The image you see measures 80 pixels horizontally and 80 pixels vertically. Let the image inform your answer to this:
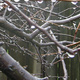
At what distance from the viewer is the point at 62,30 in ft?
6.99

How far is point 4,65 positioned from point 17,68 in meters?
0.07

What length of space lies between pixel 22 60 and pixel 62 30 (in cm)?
79

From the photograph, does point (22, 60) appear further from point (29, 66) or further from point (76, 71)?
point (76, 71)

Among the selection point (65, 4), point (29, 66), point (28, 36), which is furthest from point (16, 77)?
point (65, 4)

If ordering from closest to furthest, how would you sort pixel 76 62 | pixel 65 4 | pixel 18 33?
pixel 18 33 → pixel 76 62 → pixel 65 4

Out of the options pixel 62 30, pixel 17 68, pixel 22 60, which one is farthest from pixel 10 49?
pixel 17 68

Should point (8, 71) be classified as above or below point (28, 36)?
below

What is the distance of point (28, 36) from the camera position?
64 cm

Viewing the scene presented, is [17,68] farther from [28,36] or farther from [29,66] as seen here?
[29,66]

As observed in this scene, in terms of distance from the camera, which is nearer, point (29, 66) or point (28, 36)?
point (28, 36)

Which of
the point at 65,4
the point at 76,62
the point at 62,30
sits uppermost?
the point at 65,4

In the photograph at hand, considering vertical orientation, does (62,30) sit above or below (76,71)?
above

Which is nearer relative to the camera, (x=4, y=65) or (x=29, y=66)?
(x=4, y=65)

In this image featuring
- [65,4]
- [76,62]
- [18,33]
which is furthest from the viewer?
[65,4]
